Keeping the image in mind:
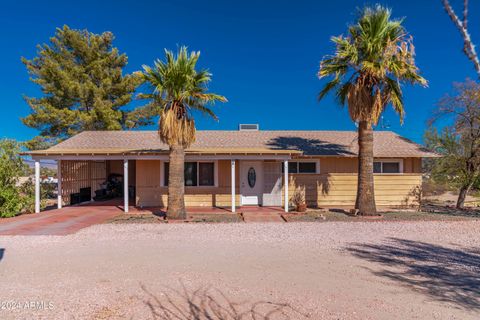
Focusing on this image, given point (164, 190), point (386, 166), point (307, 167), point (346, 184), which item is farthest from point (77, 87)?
point (386, 166)

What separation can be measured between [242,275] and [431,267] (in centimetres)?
381

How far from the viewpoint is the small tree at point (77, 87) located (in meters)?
22.9

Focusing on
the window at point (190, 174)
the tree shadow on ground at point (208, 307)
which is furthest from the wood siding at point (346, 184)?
the tree shadow on ground at point (208, 307)

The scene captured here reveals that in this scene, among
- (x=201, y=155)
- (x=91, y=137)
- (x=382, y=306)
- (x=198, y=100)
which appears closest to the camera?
(x=382, y=306)

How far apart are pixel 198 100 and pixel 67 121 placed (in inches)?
621

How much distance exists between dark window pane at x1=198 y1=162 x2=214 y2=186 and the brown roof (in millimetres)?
1072

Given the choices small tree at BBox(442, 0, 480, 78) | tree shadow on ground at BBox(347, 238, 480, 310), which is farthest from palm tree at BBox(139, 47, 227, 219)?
small tree at BBox(442, 0, 480, 78)

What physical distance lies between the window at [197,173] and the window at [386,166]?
318 inches

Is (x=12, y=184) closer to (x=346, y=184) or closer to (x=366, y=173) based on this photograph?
(x=366, y=173)

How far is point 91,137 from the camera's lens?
17688 millimetres

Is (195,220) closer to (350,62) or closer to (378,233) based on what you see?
(378,233)

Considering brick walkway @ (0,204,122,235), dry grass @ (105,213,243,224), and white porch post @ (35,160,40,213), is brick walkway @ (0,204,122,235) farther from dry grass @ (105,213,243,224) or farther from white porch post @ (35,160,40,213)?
dry grass @ (105,213,243,224)

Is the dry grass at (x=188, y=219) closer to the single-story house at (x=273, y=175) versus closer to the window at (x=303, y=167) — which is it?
the single-story house at (x=273, y=175)

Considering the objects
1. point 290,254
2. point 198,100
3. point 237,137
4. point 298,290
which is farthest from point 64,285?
point 237,137
